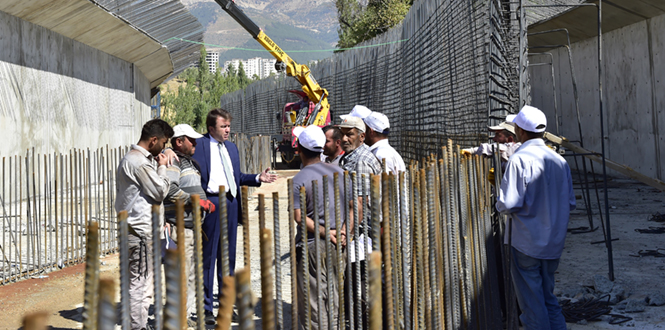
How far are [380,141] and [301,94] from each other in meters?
17.8

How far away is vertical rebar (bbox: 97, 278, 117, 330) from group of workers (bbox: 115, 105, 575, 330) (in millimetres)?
2425

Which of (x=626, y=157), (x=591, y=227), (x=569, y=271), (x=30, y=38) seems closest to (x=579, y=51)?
(x=626, y=157)

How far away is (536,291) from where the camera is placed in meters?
4.16

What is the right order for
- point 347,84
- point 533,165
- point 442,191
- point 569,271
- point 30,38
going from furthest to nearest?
point 347,84
point 30,38
point 569,271
point 533,165
point 442,191

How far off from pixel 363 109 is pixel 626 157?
11764 mm

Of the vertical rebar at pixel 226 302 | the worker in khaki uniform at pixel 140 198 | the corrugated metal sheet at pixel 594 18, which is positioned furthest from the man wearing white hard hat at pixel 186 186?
the corrugated metal sheet at pixel 594 18

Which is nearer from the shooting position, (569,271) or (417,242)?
(417,242)

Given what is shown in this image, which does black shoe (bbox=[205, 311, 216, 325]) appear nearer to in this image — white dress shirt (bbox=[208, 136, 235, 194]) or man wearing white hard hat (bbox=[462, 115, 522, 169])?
white dress shirt (bbox=[208, 136, 235, 194])

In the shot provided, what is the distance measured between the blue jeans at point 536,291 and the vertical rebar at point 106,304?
3.65 metres

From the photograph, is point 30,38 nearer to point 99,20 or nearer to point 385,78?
point 99,20

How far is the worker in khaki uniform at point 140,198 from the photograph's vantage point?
455 centimetres

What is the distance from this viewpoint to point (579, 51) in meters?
17.8

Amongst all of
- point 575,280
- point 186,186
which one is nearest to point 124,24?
point 186,186

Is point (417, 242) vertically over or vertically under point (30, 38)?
under
